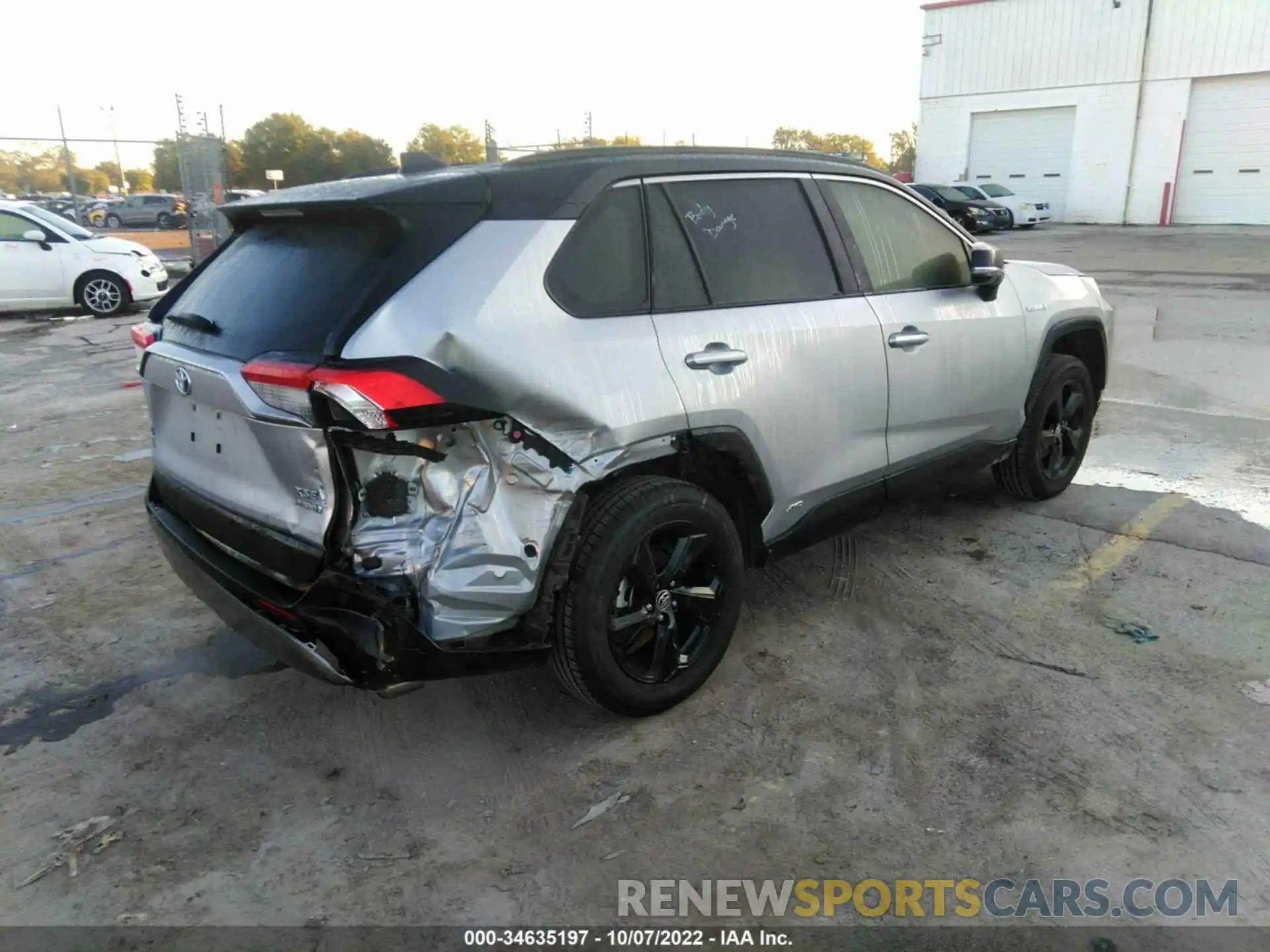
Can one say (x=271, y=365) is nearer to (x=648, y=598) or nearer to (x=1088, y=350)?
(x=648, y=598)

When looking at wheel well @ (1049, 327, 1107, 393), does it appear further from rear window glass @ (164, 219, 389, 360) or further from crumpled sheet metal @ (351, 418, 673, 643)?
rear window glass @ (164, 219, 389, 360)

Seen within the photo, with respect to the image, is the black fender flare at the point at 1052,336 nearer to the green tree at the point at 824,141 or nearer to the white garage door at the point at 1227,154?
the white garage door at the point at 1227,154

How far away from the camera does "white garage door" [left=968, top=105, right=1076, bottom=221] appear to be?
32.8 meters

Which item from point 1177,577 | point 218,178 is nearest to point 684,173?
point 1177,577

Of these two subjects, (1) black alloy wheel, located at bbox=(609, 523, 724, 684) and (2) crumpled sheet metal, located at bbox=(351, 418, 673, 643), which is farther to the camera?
(1) black alloy wheel, located at bbox=(609, 523, 724, 684)

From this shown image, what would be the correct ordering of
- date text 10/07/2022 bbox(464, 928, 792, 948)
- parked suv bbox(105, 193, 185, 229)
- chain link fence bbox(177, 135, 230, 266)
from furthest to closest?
parked suv bbox(105, 193, 185, 229), chain link fence bbox(177, 135, 230, 266), date text 10/07/2022 bbox(464, 928, 792, 948)

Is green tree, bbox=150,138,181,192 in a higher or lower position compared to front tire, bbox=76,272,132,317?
higher

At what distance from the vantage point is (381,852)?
8.55 feet

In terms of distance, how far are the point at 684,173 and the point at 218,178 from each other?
15.6m

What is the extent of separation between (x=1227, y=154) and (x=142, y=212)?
4155cm

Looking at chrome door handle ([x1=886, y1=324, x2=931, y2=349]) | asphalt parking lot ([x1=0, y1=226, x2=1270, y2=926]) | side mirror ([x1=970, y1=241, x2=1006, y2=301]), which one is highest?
side mirror ([x1=970, y1=241, x2=1006, y2=301])

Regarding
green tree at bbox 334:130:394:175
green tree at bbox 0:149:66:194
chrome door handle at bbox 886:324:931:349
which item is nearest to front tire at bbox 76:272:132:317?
chrome door handle at bbox 886:324:931:349

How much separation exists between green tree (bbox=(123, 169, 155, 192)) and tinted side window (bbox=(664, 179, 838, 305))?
75391 mm

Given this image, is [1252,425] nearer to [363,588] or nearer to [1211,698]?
[1211,698]
